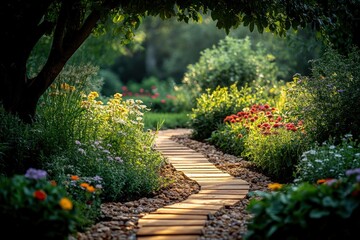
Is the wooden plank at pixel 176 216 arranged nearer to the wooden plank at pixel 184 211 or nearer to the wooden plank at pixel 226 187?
the wooden plank at pixel 184 211

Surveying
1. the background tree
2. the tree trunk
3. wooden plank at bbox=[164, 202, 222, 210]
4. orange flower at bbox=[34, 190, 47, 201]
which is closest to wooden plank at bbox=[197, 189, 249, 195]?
wooden plank at bbox=[164, 202, 222, 210]

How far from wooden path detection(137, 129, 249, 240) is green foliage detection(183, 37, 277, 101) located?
4983 mm

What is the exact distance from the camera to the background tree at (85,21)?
5551 millimetres

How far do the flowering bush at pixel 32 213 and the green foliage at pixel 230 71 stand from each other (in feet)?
29.9

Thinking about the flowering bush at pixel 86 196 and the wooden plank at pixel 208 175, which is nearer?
the flowering bush at pixel 86 196

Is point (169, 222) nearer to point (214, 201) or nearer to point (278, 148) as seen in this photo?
point (214, 201)

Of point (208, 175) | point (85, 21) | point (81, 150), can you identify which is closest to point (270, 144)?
point (208, 175)

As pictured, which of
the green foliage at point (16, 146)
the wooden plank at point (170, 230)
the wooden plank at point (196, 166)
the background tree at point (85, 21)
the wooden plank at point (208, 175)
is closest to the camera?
the wooden plank at point (170, 230)

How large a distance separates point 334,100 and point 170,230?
3.35 m

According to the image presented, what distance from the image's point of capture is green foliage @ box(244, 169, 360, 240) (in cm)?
325

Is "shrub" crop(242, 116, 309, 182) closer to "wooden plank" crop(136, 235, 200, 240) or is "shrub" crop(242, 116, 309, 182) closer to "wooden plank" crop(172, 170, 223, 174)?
"wooden plank" crop(172, 170, 223, 174)

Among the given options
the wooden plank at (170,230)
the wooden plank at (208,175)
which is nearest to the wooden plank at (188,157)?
the wooden plank at (208,175)

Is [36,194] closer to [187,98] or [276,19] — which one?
[276,19]

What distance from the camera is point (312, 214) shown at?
327 cm
